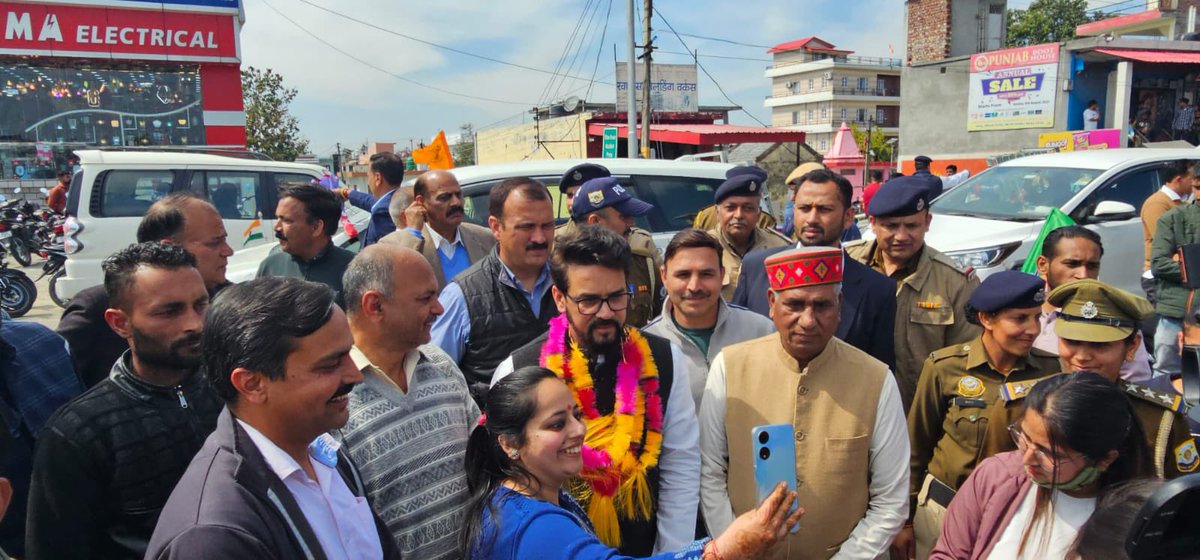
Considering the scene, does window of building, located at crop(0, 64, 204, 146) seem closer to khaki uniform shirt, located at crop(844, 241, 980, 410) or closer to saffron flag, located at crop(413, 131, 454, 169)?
saffron flag, located at crop(413, 131, 454, 169)

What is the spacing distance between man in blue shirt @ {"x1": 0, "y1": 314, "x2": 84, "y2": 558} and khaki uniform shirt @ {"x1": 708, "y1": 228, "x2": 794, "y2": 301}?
9.79 feet

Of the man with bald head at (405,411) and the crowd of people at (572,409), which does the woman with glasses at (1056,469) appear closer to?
the crowd of people at (572,409)

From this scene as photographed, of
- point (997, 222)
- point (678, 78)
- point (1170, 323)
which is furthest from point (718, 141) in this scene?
point (1170, 323)

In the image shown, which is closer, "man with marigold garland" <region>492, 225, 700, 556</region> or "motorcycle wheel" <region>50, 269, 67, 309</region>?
"man with marigold garland" <region>492, 225, 700, 556</region>

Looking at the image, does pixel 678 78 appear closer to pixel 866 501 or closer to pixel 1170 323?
pixel 1170 323

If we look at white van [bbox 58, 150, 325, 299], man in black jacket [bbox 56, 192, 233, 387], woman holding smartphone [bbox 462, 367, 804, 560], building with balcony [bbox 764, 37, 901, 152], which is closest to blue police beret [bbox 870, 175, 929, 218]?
woman holding smartphone [bbox 462, 367, 804, 560]

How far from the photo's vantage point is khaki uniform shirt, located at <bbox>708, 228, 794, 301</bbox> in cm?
396

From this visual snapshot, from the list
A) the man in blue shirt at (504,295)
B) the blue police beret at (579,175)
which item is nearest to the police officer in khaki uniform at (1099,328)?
the man in blue shirt at (504,295)

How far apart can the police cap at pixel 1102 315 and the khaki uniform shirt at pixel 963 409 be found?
0.18 metres

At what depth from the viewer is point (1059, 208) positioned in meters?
6.07

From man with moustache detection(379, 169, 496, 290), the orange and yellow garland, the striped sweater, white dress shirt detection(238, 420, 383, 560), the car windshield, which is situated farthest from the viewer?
the car windshield

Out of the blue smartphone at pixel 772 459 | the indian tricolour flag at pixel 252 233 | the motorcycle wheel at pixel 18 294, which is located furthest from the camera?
the motorcycle wheel at pixel 18 294

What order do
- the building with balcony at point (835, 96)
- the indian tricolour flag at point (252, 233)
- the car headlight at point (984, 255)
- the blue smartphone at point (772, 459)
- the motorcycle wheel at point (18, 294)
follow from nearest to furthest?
the blue smartphone at point (772, 459) < the car headlight at point (984, 255) < the indian tricolour flag at point (252, 233) < the motorcycle wheel at point (18, 294) < the building with balcony at point (835, 96)

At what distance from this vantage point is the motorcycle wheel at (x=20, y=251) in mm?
12164
